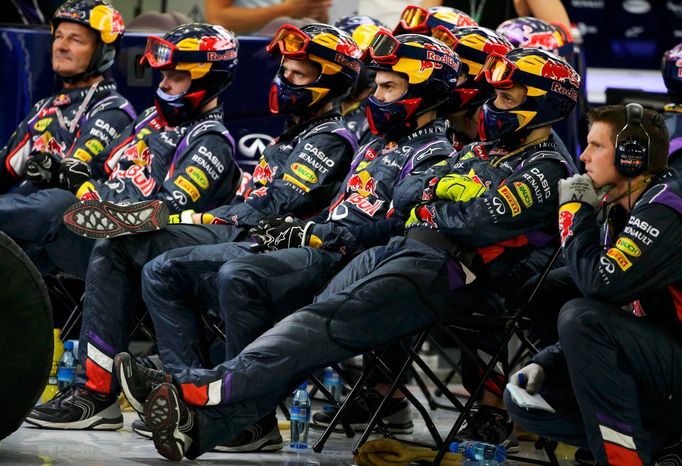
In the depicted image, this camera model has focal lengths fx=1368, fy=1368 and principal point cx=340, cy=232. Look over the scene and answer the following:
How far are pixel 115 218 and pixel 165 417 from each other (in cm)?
144

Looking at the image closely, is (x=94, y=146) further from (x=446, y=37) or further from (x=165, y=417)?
(x=165, y=417)

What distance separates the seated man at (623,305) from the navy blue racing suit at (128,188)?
213 cm

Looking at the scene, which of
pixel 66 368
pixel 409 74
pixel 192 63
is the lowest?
pixel 66 368

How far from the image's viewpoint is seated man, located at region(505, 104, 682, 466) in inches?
177

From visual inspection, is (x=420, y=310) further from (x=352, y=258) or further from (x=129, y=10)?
(x=129, y=10)

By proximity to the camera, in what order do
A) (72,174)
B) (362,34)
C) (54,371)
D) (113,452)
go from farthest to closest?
(362,34) → (54,371) → (72,174) → (113,452)

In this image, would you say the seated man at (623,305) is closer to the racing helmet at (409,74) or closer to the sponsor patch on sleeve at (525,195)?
the sponsor patch on sleeve at (525,195)

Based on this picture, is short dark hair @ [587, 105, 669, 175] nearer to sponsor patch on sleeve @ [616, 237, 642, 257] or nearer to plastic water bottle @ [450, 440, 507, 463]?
sponsor patch on sleeve @ [616, 237, 642, 257]

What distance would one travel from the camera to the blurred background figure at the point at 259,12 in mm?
8656

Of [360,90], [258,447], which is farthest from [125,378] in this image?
[360,90]

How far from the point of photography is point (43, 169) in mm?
6801

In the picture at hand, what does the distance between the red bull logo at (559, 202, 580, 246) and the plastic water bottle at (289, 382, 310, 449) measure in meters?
1.51

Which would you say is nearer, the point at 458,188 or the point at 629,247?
the point at 629,247

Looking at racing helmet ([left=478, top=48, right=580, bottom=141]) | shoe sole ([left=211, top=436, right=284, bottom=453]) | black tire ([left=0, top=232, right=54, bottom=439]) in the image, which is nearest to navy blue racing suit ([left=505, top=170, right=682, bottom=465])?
racing helmet ([left=478, top=48, right=580, bottom=141])
